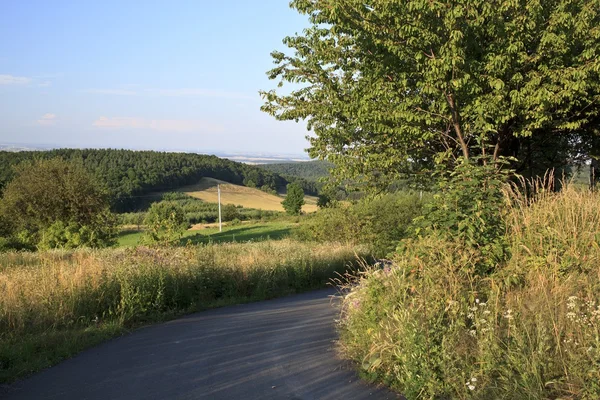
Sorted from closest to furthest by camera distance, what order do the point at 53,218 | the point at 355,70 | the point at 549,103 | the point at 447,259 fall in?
the point at 447,259 < the point at 549,103 < the point at 355,70 < the point at 53,218

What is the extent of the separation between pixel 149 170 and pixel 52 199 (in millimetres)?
68885

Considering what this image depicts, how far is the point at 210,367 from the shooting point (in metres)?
6.40

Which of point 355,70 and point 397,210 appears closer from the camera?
point 355,70

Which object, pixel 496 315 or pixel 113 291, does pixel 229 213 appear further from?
pixel 496 315

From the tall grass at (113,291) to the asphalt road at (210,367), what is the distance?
1.80ft

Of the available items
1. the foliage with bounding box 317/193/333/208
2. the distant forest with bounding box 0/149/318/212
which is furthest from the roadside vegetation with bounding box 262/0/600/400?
the distant forest with bounding box 0/149/318/212

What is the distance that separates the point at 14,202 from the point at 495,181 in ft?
133

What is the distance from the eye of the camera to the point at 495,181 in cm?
705

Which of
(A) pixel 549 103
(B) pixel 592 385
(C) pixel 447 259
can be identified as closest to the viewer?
(B) pixel 592 385

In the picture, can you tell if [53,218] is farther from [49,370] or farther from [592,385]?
[592,385]

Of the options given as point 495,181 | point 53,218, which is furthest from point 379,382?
point 53,218

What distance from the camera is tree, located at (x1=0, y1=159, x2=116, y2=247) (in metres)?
38.6

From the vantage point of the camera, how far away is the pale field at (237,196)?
101562mm

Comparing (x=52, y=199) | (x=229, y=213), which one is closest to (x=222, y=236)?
(x=52, y=199)
